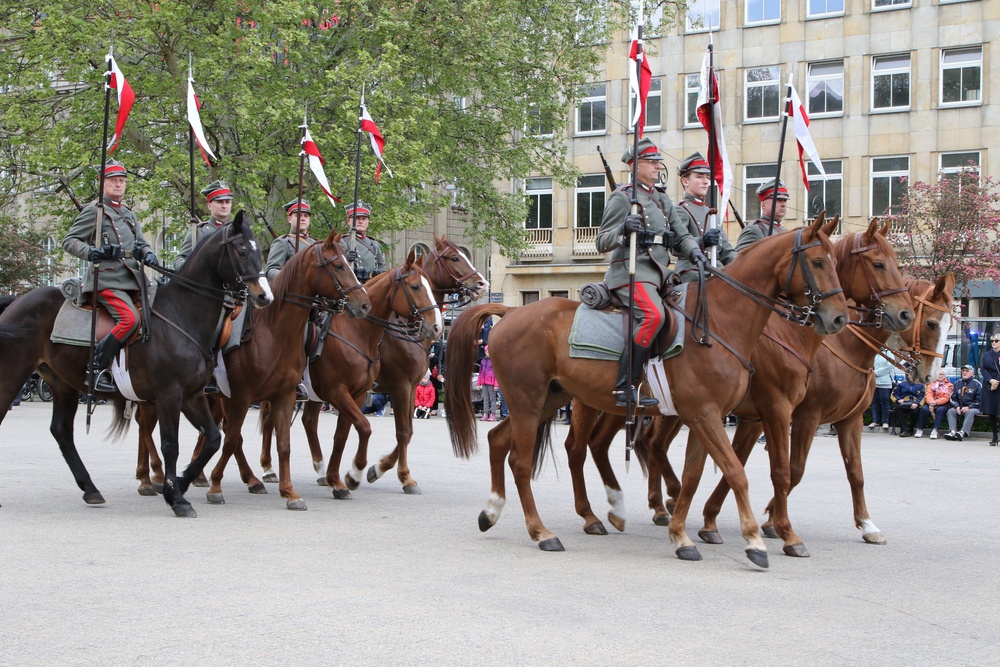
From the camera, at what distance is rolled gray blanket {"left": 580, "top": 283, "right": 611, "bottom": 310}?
30.2 feet

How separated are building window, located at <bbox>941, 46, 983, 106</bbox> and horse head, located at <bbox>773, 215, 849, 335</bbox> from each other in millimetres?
33975

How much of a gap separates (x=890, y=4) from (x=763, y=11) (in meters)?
4.40

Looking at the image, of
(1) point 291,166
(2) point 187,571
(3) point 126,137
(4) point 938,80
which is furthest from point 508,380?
(4) point 938,80

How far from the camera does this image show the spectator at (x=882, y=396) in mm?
22938

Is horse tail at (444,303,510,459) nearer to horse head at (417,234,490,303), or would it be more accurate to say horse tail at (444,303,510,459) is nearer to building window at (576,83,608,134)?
horse head at (417,234,490,303)

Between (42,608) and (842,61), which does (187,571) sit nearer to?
(42,608)

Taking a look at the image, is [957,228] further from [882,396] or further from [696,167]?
[696,167]

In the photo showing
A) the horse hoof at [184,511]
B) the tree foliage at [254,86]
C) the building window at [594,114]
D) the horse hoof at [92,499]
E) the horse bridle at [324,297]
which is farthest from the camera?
the building window at [594,114]

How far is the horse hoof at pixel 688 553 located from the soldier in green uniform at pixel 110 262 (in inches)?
207

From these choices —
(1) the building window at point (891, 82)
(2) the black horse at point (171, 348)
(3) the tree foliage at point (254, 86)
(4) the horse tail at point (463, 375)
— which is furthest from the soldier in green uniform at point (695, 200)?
(1) the building window at point (891, 82)

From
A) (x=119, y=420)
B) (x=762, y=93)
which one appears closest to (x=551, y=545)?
(x=119, y=420)

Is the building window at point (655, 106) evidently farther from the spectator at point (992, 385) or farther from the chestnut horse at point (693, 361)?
the chestnut horse at point (693, 361)

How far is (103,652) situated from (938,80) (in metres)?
39.2

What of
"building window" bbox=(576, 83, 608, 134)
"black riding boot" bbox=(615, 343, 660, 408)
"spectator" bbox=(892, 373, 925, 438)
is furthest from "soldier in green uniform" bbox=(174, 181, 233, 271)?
"building window" bbox=(576, 83, 608, 134)
